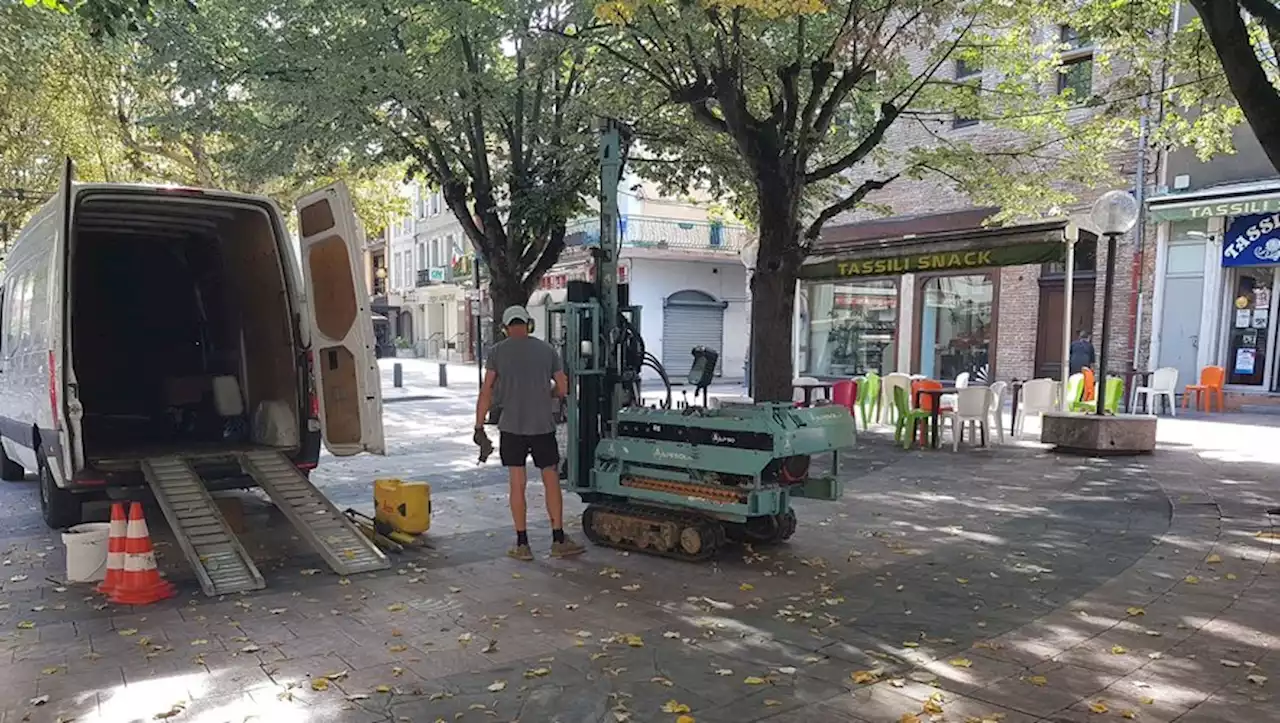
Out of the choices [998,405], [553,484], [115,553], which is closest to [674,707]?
A: [553,484]

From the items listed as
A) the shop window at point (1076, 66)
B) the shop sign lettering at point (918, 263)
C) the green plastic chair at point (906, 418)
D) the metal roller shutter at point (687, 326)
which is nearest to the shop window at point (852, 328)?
the metal roller shutter at point (687, 326)

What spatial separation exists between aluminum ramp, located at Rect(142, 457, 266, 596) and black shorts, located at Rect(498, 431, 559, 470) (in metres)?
1.80

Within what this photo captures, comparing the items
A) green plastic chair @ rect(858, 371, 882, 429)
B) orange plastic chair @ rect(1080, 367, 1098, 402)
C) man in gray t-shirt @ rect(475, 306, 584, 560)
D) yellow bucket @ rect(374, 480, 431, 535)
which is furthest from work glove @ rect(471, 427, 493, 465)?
orange plastic chair @ rect(1080, 367, 1098, 402)

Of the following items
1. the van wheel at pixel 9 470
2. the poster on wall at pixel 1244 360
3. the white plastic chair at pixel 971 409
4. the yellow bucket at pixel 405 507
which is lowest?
the van wheel at pixel 9 470

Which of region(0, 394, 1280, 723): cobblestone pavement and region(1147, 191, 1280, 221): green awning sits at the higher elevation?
region(1147, 191, 1280, 221): green awning

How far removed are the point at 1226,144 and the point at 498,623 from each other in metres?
12.0

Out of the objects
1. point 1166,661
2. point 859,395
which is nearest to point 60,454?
point 1166,661

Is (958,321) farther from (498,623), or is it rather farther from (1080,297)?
(498,623)

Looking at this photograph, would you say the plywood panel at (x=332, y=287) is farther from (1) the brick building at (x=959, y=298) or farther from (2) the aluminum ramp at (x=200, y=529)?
(1) the brick building at (x=959, y=298)

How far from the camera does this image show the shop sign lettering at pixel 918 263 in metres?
10.8

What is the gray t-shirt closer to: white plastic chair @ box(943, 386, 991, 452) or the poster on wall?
white plastic chair @ box(943, 386, 991, 452)

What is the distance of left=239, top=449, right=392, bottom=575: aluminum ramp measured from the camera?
579 cm

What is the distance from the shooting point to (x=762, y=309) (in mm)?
9773

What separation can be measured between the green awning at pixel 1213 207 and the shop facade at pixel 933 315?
1562 mm
